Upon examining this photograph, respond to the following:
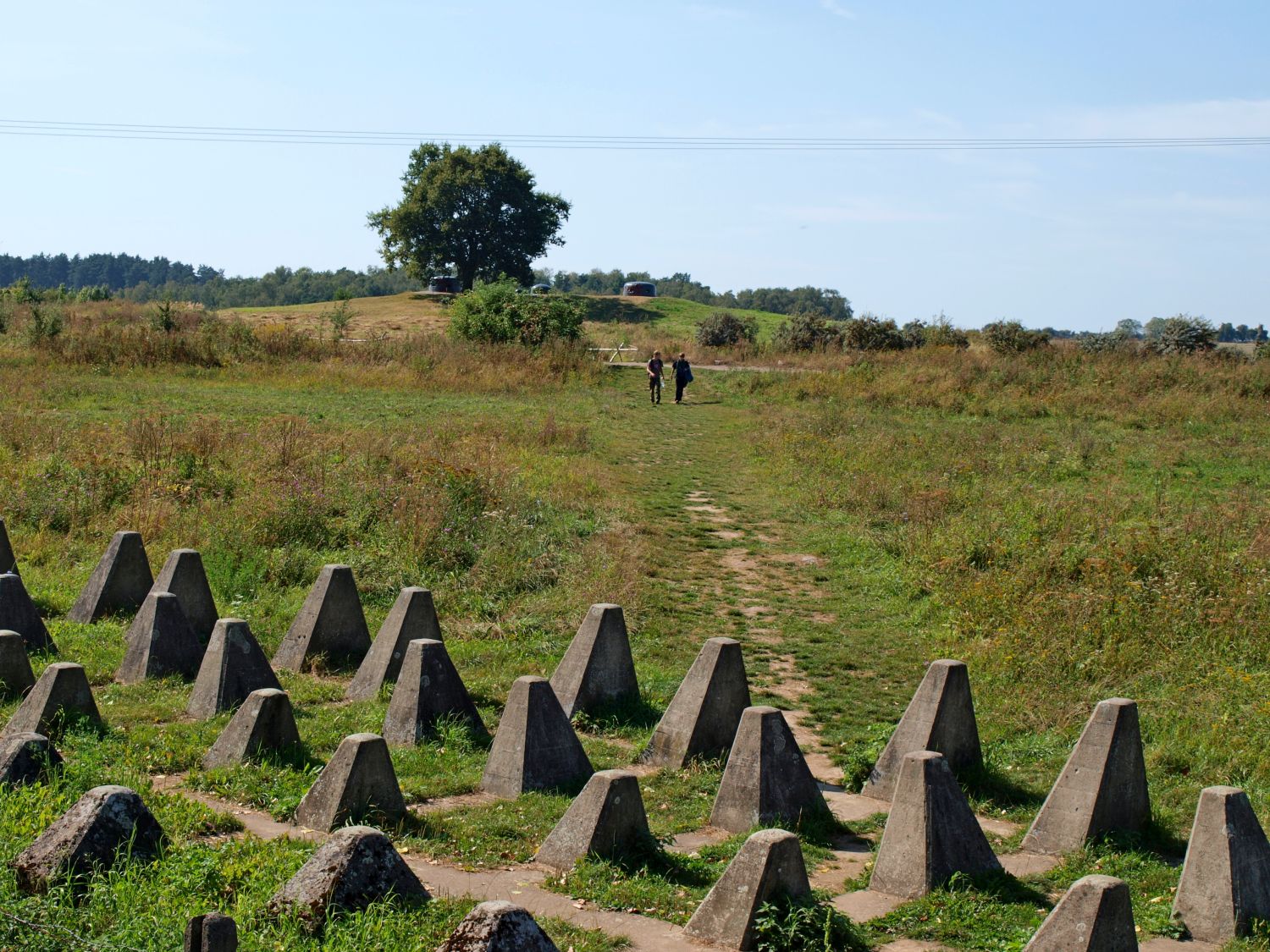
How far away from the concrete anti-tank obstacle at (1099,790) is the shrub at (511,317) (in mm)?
29861

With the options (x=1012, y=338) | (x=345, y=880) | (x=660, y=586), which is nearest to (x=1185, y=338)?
(x=1012, y=338)

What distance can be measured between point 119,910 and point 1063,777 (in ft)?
14.0

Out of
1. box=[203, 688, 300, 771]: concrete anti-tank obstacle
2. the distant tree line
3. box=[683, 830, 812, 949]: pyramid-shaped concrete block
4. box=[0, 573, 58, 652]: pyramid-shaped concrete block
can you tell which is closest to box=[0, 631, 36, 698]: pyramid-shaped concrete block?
box=[0, 573, 58, 652]: pyramid-shaped concrete block

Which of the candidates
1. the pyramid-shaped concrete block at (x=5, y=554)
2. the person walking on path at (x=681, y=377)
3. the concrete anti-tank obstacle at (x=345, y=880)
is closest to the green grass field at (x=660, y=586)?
the concrete anti-tank obstacle at (x=345, y=880)

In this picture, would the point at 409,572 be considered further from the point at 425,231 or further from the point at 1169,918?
the point at 425,231

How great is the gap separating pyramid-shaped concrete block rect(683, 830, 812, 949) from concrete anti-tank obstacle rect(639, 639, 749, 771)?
85.1 inches

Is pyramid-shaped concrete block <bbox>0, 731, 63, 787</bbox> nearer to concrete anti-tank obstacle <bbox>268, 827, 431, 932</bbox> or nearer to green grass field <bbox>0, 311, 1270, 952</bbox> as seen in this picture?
green grass field <bbox>0, 311, 1270, 952</bbox>

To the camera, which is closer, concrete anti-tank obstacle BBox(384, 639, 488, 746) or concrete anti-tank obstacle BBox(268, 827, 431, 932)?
concrete anti-tank obstacle BBox(268, 827, 431, 932)

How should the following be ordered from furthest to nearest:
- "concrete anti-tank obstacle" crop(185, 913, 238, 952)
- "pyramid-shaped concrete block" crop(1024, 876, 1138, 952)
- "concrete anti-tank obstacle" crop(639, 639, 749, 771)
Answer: "concrete anti-tank obstacle" crop(639, 639, 749, 771) → "pyramid-shaped concrete block" crop(1024, 876, 1138, 952) → "concrete anti-tank obstacle" crop(185, 913, 238, 952)

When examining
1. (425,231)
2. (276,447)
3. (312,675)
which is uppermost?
(425,231)

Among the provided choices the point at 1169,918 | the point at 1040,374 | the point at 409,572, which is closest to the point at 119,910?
the point at 1169,918

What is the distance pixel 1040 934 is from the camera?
4074 mm

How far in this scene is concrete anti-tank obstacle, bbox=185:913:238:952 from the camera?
3.12 m

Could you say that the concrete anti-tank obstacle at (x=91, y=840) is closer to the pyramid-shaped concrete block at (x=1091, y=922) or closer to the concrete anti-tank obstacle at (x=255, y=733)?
the concrete anti-tank obstacle at (x=255, y=733)
